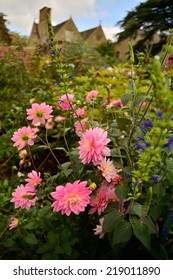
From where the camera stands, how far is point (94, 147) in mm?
959

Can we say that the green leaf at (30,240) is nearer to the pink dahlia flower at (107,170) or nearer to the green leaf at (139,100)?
the pink dahlia flower at (107,170)

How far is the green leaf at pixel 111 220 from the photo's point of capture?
3.08ft

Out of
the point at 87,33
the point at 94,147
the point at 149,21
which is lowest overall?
the point at 94,147

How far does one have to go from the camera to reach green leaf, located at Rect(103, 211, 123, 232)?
94 cm

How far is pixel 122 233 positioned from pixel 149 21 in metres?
18.9

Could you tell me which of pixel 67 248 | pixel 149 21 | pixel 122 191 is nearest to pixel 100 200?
pixel 122 191

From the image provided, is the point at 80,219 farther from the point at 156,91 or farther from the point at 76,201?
the point at 156,91

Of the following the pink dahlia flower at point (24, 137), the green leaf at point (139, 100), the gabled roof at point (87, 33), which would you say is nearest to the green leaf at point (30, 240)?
the pink dahlia flower at point (24, 137)

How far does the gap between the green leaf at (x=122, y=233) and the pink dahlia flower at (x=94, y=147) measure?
8.3 inches

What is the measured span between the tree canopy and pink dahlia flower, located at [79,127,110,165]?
56.8ft

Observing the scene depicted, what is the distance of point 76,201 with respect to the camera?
3.16 feet

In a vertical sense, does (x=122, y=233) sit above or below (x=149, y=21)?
below

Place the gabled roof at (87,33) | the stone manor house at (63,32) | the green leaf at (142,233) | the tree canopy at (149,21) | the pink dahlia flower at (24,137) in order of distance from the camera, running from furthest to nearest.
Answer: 1. the gabled roof at (87,33)
2. the stone manor house at (63,32)
3. the tree canopy at (149,21)
4. the pink dahlia flower at (24,137)
5. the green leaf at (142,233)

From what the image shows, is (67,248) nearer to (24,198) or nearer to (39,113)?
(24,198)
